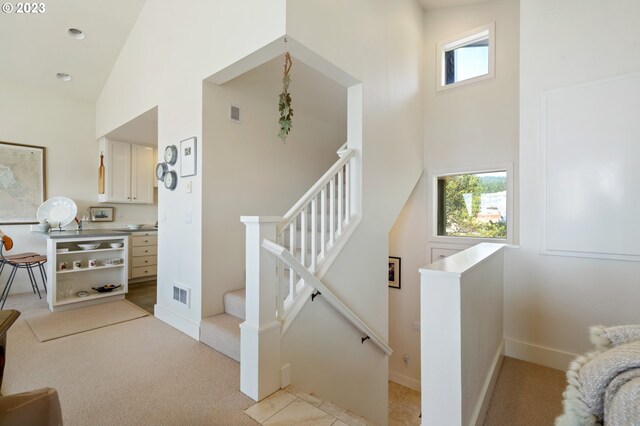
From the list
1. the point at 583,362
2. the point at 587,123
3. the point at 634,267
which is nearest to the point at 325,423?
the point at 583,362

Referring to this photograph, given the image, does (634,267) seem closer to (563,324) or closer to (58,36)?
(563,324)

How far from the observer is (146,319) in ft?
11.1

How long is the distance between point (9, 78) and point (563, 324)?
7561 millimetres

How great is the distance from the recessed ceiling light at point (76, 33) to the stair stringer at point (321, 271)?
170 inches

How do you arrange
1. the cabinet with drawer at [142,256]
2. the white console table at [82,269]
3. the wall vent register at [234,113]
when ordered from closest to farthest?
the wall vent register at [234,113], the white console table at [82,269], the cabinet with drawer at [142,256]

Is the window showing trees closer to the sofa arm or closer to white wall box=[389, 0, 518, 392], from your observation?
white wall box=[389, 0, 518, 392]

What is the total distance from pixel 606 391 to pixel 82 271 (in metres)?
5.02

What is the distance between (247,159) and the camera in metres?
3.35

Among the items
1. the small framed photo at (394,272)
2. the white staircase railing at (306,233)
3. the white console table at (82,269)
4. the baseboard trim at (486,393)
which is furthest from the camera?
the small framed photo at (394,272)

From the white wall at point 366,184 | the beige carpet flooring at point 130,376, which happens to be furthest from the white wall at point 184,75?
the white wall at point 366,184

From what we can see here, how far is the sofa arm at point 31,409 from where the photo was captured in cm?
89

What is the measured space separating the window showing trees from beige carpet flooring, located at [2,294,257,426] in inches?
142

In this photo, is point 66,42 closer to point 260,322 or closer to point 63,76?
point 63,76

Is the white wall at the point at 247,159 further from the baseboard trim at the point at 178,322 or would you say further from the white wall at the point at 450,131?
the white wall at the point at 450,131
